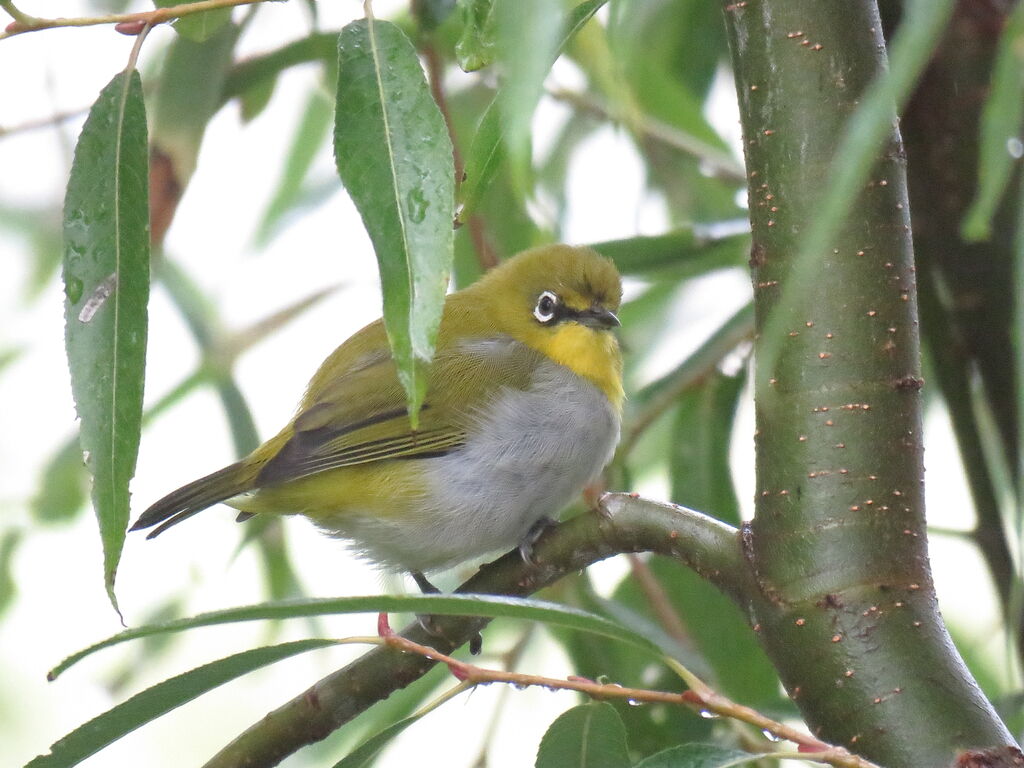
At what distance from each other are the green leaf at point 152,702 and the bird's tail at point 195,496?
1.17 metres

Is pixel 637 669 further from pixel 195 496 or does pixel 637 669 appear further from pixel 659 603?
pixel 195 496

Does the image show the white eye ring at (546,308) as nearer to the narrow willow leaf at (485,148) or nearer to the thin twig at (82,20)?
the narrow willow leaf at (485,148)

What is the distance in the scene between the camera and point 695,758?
56.4 inches

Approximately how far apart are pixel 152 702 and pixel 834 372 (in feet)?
3.06

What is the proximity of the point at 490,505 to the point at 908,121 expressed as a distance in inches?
51.4

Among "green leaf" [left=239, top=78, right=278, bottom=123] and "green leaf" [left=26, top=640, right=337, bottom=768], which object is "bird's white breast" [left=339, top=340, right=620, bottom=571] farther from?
"green leaf" [left=26, top=640, right=337, bottom=768]

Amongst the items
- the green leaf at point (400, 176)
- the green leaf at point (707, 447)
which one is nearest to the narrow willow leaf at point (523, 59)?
the green leaf at point (400, 176)

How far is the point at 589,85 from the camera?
3.51 meters

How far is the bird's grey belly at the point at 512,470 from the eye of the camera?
2998 millimetres

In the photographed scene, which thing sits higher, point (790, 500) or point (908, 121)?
point (908, 121)

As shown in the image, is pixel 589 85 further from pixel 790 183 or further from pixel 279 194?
pixel 790 183

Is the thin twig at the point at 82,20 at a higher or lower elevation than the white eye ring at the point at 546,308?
higher

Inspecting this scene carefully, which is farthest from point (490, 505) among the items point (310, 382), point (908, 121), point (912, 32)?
point (912, 32)

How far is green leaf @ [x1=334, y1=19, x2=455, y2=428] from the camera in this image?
1.42 meters
